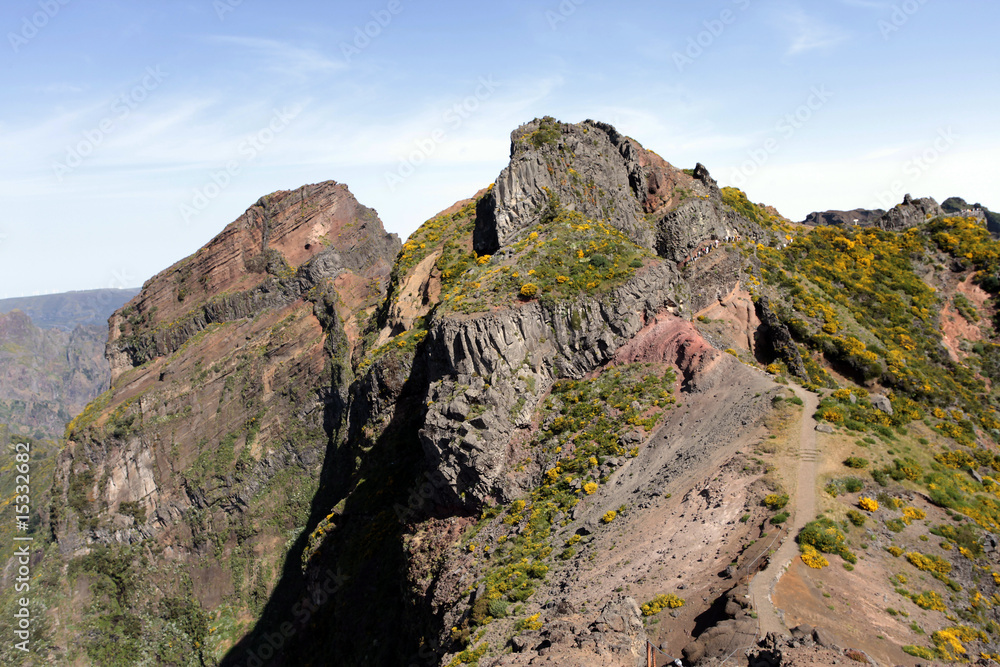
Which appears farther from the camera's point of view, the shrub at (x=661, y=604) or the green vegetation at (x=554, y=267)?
the green vegetation at (x=554, y=267)

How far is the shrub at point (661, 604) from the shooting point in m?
23.9

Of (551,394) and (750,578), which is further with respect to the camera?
(551,394)

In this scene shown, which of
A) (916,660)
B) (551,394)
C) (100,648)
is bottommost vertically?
(100,648)

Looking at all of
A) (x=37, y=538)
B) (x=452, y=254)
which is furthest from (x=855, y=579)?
(x=37, y=538)

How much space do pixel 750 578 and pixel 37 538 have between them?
115623 millimetres

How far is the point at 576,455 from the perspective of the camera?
36.8 meters

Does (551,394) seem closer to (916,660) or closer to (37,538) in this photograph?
(916,660)

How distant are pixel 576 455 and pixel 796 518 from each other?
13.6 metres

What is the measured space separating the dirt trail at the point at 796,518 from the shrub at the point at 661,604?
3.09 m

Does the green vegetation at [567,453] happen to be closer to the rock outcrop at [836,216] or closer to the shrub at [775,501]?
the shrub at [775,501]

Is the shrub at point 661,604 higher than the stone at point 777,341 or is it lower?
lower

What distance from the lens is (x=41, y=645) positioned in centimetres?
7344

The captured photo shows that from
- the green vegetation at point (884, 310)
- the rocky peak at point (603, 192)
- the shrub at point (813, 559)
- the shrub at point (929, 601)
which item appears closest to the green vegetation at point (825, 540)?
the shrub at point (813, 559)

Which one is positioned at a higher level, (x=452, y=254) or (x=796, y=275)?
(x=452, y=254)
